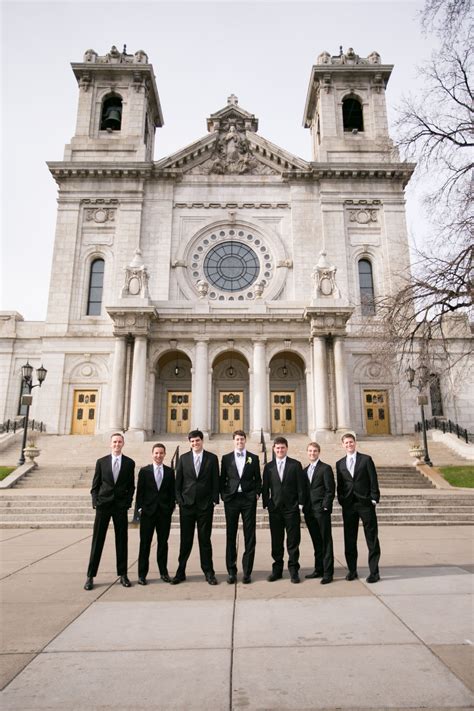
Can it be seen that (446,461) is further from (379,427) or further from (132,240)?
(132,240)

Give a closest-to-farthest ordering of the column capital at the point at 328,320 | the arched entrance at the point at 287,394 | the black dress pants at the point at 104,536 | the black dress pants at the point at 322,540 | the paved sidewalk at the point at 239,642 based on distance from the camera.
Answer: the paved sidewalk at the point at 239,642 → the black dress pants at the point at 104,536 → the black dress pants at the point at 322,540 → the column capital at the point at 328,320 → the arched entrance at the point at 287,394

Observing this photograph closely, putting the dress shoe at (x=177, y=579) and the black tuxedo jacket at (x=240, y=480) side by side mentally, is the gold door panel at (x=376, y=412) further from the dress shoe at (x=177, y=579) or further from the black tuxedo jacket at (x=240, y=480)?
the dress shoe at (x=177, y=579)

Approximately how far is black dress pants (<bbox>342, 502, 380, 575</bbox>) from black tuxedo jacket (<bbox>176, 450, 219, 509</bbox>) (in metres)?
1.93

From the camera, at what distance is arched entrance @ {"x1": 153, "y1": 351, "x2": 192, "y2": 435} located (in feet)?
98.8

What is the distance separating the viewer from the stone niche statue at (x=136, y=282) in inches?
1115

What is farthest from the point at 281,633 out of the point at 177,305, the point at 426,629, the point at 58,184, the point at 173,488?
the point at 58,184

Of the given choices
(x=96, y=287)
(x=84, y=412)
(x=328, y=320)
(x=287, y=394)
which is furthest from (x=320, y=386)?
(x=96, y=287)

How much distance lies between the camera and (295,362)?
31.0m

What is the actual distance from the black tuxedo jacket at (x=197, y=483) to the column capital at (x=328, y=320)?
20.7 meters

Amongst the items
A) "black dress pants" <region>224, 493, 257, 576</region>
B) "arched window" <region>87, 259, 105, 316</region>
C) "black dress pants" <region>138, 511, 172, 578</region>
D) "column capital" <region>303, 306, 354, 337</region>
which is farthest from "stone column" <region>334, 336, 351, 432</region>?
"black dress pants" <region>138, 511, 172, 578</region>

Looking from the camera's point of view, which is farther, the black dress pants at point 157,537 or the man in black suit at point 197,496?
the man in black suit at point 197,496

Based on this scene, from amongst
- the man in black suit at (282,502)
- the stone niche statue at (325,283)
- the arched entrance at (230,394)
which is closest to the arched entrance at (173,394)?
the arched entrance at (230,394)

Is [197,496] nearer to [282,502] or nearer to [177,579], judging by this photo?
[177,579]

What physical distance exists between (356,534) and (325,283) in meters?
22.7
